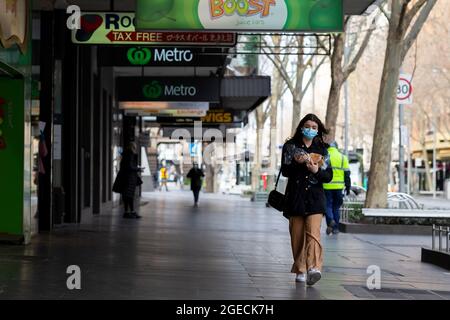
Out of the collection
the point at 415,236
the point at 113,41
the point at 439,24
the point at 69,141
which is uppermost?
the point at 439,24

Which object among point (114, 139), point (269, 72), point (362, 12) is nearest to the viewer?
point (362, 12)

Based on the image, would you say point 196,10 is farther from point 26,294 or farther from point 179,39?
point 26,294

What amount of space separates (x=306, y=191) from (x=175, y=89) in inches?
498

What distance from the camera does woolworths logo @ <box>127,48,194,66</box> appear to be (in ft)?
57.7

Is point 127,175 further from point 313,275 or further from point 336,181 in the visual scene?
point 313,275

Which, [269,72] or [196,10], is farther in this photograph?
[269,72]

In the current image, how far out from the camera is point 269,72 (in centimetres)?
4694

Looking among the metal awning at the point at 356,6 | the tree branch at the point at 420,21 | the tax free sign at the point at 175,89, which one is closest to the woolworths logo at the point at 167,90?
the tax free sign at the point at 175,89

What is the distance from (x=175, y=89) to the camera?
21.4 meters

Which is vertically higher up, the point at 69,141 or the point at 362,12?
the point at 362,12

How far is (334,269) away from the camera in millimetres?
10891

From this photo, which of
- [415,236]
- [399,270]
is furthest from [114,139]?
[399,270]
